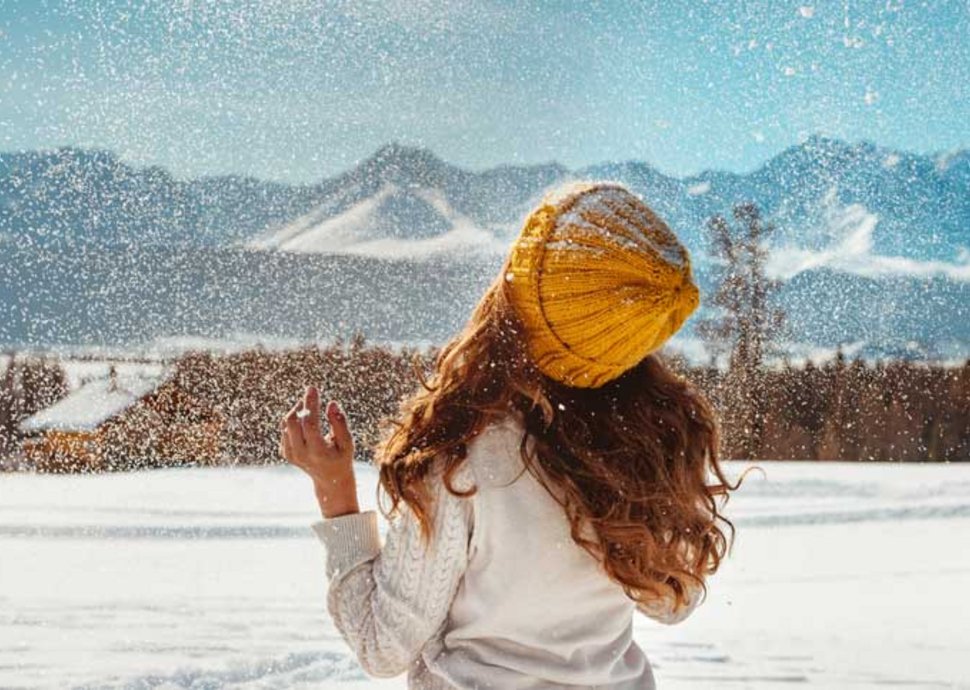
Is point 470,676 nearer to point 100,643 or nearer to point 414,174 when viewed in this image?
point 100,643

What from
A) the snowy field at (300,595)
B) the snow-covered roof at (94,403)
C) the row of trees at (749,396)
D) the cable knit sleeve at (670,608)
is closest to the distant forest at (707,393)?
the row of trees at (749,396)

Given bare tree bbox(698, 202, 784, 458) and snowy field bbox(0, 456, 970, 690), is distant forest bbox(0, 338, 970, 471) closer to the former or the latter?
bare tree bbox(698, 202, 784, 458)

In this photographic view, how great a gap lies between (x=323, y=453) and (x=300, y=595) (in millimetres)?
3781

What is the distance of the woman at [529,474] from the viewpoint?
4.29 ft

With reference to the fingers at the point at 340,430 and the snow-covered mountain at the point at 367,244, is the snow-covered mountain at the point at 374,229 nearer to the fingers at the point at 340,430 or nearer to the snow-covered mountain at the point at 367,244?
the snow-covered mountain at the point at 367,244

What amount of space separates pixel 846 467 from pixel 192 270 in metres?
15.1

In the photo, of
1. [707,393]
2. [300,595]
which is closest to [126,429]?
[707,393]

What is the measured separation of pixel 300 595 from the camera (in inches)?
197

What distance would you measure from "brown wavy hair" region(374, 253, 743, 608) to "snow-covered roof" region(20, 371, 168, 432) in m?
10.3

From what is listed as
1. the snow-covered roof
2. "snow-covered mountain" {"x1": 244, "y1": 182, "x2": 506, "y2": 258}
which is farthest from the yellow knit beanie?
"snow-covered mountain" {"x1": 244, "y1": 182, "x2": 506, "y2": 258}

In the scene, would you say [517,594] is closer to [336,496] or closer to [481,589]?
[481,589]

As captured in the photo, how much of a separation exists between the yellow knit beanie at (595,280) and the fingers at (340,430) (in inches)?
9.0

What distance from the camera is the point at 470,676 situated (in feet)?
4.42

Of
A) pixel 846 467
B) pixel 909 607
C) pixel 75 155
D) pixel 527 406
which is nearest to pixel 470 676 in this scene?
pixel 527 406
